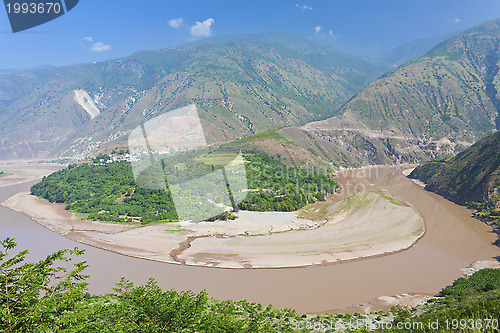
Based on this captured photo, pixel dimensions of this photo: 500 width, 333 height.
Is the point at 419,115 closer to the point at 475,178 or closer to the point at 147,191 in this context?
the point at 475,178

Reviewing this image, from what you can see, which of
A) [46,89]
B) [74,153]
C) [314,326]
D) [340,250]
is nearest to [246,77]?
[74,153]

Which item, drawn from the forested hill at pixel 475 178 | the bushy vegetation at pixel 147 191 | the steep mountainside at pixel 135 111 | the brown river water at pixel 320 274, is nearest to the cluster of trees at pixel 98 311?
the brown river water at pixel 320 274

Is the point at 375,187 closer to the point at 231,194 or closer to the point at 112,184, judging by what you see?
the point at 231,194

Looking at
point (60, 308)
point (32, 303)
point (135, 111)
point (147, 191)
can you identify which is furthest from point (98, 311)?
point (135, 111)

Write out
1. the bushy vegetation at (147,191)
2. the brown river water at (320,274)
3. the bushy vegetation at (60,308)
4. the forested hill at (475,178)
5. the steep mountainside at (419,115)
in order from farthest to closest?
the steep mountainside at (419,115) < the bushy vegetation at (147,191) < the forested hill at (475,178) < the brown river water at (320,274) < the bushy vegetation at (60,308)

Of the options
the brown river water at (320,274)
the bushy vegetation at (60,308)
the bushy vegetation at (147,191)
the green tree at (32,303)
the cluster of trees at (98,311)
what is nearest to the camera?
the green tree at (32,303)

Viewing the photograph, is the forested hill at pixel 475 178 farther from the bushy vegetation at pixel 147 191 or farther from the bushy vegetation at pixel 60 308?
the bushy vegetation at pixel 60 308
